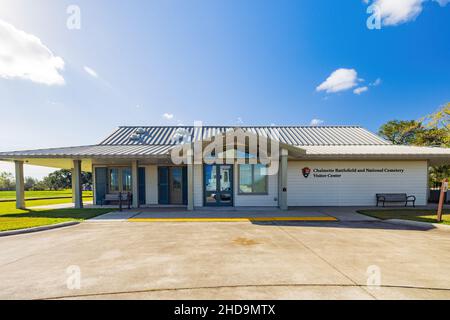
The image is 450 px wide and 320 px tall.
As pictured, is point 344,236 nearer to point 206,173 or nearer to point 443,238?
point 443,238

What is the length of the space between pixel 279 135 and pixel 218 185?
8.59 metres

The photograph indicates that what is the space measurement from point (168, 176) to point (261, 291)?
12247mm

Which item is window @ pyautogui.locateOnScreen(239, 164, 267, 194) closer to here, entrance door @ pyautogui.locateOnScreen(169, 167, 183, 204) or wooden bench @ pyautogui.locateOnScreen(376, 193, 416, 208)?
entrance door @ pyautogui.locateOnScreen(169, 167, 183, 204)

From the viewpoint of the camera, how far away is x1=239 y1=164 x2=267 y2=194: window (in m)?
12.7

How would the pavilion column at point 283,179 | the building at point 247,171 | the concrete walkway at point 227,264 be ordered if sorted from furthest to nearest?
the building at point 247,171 → the pavilion column at point 283,179 → the concrete walkway at point 227,264

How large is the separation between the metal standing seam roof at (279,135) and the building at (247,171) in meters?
0.97

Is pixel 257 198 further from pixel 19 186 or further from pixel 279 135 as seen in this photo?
pixel 19 186

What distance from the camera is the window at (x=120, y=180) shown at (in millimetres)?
14984

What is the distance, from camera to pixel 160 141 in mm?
17656

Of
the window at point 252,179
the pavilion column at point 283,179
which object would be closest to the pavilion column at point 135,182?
the window at point 252,179

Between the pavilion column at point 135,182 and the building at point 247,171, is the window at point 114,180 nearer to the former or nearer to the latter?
the building at point 247,171

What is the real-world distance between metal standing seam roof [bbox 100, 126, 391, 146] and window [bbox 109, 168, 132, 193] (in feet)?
9.43

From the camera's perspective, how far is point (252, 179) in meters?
12.8

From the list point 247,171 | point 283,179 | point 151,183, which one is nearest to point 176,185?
point 151,183
